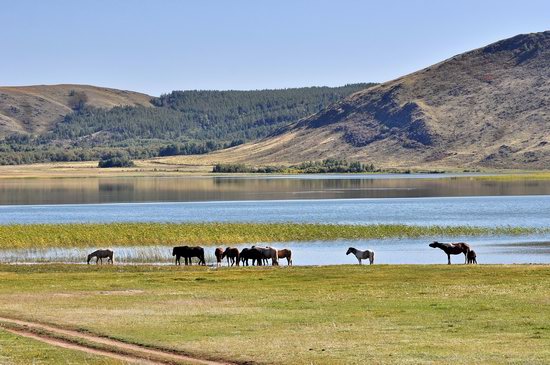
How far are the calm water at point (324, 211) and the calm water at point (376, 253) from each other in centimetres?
1429

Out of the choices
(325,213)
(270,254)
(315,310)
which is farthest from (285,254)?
(325,213)

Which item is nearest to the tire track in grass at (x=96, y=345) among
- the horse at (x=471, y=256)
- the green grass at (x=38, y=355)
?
the green grass at (x=38, y=355)

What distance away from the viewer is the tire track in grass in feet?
79.5

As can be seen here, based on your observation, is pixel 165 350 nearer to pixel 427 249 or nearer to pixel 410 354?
pixel 410 354

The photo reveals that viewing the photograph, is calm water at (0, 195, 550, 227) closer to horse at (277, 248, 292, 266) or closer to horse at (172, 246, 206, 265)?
horse at (277, 248, 292, 266)

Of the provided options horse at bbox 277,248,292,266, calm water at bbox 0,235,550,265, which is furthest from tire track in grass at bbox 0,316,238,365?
calm water at bbox 0,235,550,265

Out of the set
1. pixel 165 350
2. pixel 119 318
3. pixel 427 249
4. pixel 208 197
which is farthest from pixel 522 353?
pixel 208 197

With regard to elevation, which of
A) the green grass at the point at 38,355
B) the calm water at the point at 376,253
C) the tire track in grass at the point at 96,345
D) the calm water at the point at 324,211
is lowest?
the calm water at the point at 376,253

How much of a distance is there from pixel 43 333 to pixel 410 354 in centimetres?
1026

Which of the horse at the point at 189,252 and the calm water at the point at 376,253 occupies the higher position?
the horse at the point at 189,252

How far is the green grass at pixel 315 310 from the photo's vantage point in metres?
24.6

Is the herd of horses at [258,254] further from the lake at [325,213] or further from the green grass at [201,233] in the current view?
the green grass at [201,233]

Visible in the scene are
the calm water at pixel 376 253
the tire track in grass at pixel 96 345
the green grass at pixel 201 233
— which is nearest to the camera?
the tire track in grass at pixel 96 345

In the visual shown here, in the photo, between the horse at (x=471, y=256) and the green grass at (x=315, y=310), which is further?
the horse at (x=471, y=256)
